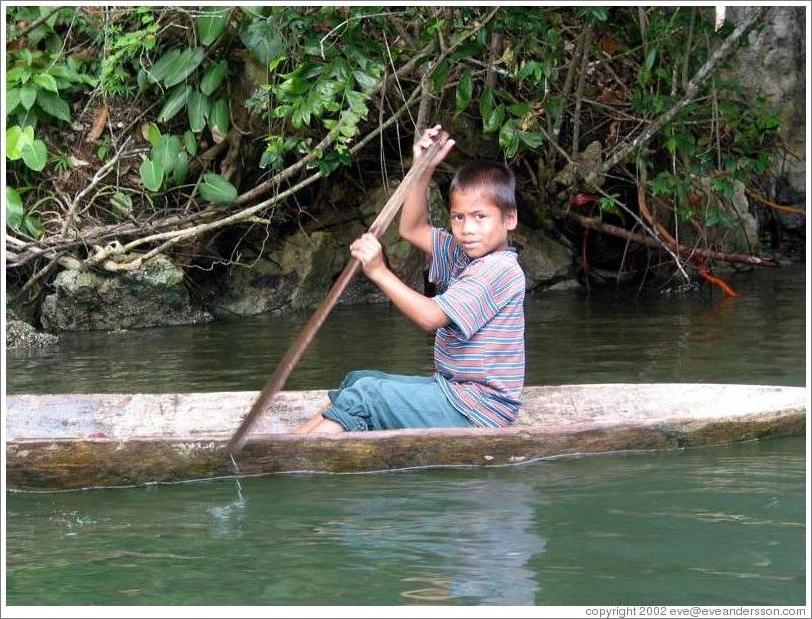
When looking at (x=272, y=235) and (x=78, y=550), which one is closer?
(x=78, y=550)

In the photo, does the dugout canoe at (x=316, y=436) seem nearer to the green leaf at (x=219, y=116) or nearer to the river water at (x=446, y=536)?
the river water at (x=446, y=536)

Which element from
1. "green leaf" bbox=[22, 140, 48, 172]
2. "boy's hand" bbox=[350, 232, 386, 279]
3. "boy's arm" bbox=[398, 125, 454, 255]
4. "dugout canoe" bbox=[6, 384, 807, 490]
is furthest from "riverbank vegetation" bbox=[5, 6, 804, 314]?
"boy's hand" bbox=[350, 232, 386, 279]

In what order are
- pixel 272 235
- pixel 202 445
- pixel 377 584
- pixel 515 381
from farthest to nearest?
pixel 272 235, pixel 515 381, pixel 202 445, pixel 377 584

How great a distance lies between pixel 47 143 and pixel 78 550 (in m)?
5.16

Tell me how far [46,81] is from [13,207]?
82 cm

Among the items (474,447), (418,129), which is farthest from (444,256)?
(418,129)

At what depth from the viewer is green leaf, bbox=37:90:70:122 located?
7391 millimetres

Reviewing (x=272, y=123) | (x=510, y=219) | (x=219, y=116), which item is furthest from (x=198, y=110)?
(x=510, y=219)

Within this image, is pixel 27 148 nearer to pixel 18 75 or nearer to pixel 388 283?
pixel 18 75

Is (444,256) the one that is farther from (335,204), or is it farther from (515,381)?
(335,204)

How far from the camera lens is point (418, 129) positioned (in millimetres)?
6426

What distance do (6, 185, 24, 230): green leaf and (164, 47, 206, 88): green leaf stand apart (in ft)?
3.81

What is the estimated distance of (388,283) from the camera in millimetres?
3520

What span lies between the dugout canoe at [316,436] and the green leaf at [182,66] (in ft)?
11.2
